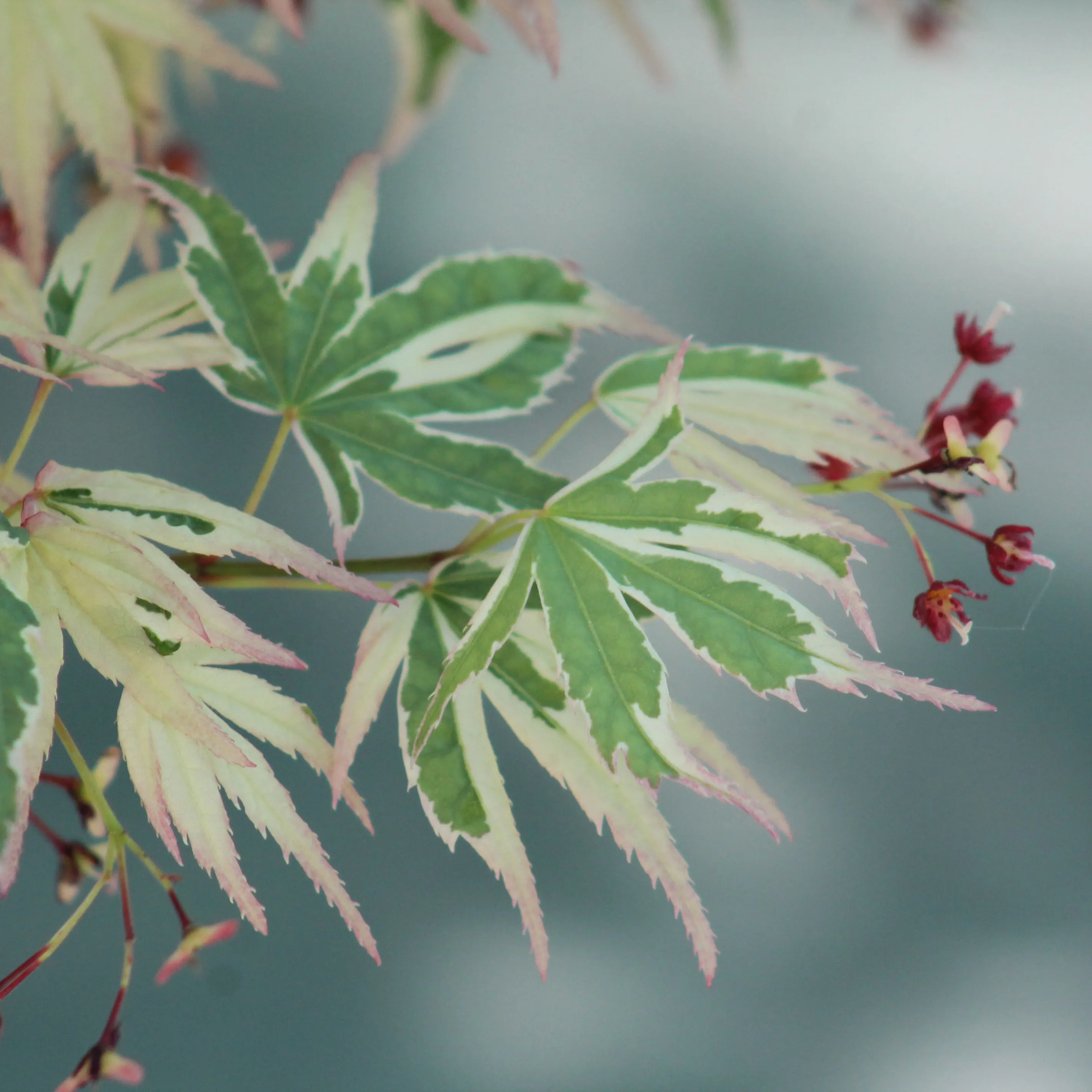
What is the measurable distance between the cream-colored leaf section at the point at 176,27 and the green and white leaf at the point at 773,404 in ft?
0.60

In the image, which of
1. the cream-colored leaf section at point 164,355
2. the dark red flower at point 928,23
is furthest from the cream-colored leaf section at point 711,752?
the dark red flower at point 928,23

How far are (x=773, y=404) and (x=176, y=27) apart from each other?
0.27m

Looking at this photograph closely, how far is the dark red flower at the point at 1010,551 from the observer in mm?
292

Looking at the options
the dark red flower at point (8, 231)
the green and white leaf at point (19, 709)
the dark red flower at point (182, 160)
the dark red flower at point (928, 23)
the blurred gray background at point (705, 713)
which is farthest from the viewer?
the dark red flower at point (928, 23)

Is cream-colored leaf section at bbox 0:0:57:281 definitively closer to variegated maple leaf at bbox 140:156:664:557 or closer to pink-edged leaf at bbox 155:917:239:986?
variegated maple leaf at bbox 140:156:664:557

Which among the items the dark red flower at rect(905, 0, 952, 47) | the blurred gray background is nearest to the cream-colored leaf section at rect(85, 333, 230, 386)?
the blurred gray background

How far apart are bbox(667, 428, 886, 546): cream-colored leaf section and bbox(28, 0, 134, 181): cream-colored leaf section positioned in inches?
9.2

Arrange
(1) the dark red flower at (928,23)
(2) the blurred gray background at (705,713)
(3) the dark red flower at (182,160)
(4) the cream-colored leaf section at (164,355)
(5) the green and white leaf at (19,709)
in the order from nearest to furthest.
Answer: (5) the green and white leaf at (19,709), (4) the cream-colored leaf section at (164,355), (3) the dark red flower at (182,160), (2) the blurred gray background at (705,713), (1) the dark red flower at (928,23)

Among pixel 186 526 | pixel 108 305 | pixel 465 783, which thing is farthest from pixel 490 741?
pixel 108 305

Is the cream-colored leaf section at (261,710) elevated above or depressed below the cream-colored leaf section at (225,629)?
below

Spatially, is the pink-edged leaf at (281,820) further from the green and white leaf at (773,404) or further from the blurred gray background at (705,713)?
the blurred gray background at (705,713)

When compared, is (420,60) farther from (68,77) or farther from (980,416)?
(980,416)

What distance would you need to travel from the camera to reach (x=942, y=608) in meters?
0.30

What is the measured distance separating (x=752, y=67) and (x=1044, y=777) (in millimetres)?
730
